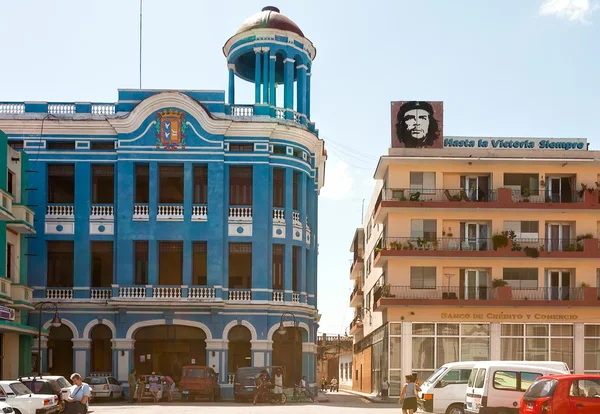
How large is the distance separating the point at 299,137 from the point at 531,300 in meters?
15.8

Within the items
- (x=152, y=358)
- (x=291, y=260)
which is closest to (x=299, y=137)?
(x=291, y=260)

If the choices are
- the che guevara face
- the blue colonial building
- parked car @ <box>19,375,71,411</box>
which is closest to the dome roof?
the blue colonial building

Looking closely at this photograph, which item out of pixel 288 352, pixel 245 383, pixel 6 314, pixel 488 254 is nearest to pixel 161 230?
pixel 288 352

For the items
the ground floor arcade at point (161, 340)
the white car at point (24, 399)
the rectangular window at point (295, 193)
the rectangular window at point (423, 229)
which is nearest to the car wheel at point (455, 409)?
the white car at point (24, 399)

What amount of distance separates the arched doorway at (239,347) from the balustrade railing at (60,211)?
10836mm

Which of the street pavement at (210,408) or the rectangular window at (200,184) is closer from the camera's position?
the street pavement at (210,408)

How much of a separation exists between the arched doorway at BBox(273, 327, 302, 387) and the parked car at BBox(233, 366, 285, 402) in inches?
204

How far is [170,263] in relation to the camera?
158ft

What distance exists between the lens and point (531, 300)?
163 feet

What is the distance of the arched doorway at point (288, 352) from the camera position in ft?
159

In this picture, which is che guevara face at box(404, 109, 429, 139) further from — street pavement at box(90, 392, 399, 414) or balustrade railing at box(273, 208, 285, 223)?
street pavement at box(90, 392, 399, 414)

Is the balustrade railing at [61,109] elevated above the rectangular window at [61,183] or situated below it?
above

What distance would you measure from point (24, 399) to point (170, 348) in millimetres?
20054

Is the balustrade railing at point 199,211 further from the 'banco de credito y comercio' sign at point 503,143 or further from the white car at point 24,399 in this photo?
the white car at point 24,399
